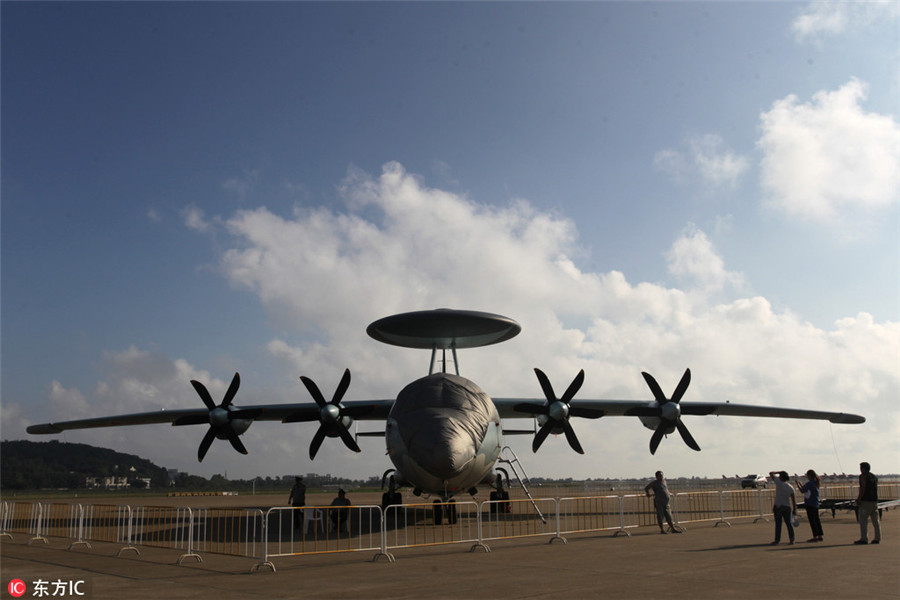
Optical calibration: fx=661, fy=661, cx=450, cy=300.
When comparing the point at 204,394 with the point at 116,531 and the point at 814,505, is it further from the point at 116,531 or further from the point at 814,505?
the point at 814,505

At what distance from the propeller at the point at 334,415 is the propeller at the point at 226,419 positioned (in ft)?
10.1

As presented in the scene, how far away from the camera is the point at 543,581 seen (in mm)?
8953

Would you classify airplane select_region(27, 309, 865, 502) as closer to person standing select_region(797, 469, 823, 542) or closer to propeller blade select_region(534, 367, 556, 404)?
propeller blade select_region(534, 367, 556, 404)

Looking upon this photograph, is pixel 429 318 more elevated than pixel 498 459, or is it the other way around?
pixel 429 318

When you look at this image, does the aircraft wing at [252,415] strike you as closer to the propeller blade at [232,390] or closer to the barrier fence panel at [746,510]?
the propeller blade at [232,390]


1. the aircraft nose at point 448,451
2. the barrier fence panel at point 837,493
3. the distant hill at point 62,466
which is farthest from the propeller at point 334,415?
the distant hill at point 62,466

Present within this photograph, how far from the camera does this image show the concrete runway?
26.7ft

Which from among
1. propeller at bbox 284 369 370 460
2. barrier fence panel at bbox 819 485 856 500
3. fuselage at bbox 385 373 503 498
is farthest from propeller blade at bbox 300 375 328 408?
barrier fence panel at bbox 819 485 856 500

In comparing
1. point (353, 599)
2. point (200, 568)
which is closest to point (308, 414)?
point (200, 568)

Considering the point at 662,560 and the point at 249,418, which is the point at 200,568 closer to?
the point at 662,560

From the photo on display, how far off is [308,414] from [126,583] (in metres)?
17.4

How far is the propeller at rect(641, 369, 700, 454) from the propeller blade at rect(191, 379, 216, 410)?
16.3 metres

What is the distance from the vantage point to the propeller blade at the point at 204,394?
24719mm

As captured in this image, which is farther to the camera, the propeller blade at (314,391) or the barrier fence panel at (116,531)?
the propeller blade at (314,391)
